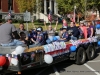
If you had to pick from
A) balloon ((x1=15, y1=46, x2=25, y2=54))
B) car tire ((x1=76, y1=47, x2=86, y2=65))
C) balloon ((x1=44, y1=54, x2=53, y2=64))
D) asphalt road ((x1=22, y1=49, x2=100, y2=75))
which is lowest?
asphalt road ((x1=22, y1=49, x2=100, y2=75))

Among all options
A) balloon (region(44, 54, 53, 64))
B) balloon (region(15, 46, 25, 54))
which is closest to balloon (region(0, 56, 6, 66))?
balloon (region(15, 46, 25, 54))

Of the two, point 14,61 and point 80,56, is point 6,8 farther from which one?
point 14,61

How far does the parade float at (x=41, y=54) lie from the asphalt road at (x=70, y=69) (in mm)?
327

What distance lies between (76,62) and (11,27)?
317 cm

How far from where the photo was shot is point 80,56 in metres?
9.36

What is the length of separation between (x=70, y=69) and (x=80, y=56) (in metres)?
0.88

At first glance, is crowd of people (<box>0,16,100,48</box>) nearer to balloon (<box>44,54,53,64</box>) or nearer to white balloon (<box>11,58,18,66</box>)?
balloon (<box>44,54,53,64</box>)

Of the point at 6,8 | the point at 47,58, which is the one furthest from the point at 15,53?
the point at 6,8

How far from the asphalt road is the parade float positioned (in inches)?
12.9

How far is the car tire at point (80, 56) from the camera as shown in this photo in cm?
912

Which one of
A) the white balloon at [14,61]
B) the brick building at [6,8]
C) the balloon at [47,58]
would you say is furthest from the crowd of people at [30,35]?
the brick building at [6,8]

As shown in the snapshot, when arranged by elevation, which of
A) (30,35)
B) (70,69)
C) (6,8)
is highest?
(6,8)

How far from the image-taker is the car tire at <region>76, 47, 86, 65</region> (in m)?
9.12

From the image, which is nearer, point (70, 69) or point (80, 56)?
point (70, 69)
